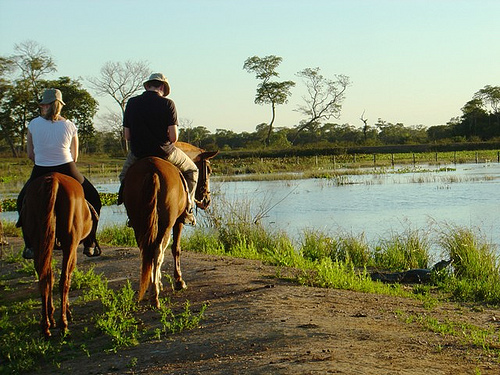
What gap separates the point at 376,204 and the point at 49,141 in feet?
64.0

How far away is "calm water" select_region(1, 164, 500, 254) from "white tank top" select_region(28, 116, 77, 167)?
795 centimetres

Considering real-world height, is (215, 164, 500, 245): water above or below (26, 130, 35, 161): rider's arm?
below

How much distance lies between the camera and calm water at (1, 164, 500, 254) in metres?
19.1

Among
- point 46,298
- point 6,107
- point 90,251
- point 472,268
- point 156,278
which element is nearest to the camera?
point 46,298

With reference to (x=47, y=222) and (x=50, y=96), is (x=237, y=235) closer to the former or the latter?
(x=50, y=96)

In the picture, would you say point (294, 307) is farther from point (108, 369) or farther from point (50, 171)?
point (50, 171)

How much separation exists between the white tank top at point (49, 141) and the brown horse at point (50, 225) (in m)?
0.44

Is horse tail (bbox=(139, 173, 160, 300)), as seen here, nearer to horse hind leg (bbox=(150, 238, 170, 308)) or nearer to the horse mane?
horse hind leg (bbox=(150, 238, 170, 308))

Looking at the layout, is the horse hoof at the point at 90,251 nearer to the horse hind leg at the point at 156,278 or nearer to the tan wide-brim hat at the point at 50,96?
the horse hind leg at the point at 156,278

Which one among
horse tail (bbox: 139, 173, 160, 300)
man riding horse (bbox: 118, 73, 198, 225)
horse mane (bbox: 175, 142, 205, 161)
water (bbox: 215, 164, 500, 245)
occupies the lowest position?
water (bbox: 215, 164, 500, 245)

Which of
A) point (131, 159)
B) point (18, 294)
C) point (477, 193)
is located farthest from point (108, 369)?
point (477, 193)

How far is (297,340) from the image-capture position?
594cm

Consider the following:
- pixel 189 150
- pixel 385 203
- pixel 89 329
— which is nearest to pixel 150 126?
pixel 189 150

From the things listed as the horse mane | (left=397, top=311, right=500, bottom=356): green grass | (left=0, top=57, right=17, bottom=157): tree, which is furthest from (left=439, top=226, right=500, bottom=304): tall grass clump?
(left=0, top=57, right=17, bottom=157): tree
